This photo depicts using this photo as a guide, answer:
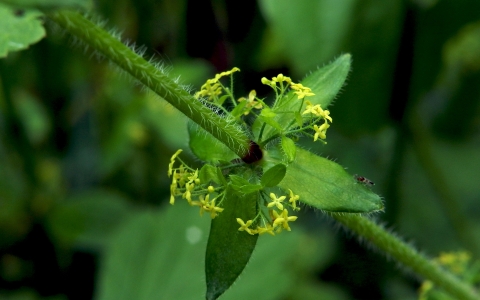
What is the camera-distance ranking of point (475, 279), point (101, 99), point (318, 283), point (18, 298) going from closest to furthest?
point (475, 279) < point (18, 298) < point (318, 283) < point (101, 99)

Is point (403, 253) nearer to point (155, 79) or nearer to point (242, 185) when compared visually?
point (242, 185)

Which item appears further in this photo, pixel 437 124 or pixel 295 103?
pixel 437 124

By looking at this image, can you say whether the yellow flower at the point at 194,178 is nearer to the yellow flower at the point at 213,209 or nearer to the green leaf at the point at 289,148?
the yellow flower at the point at 213,209

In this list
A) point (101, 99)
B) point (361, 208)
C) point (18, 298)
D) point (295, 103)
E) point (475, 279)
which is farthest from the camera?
point (101, 99)

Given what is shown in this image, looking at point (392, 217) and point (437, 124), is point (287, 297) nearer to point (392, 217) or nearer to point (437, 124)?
point (392, 217)

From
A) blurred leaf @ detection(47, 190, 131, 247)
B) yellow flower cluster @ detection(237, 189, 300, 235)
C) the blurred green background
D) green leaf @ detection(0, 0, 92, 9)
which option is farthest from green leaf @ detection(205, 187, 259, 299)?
blurred leaf @ detection(47, 190, 131, 247)

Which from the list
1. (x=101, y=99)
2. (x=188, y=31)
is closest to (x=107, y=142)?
(x=101, y=99)
